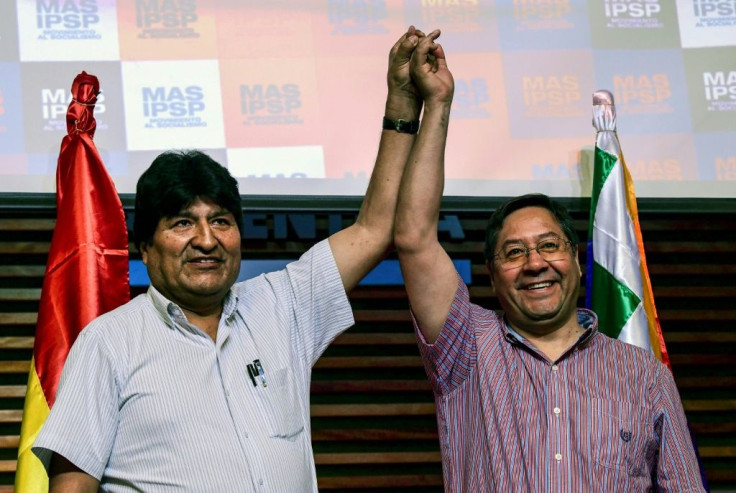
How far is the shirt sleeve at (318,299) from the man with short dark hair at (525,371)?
0.20 metres

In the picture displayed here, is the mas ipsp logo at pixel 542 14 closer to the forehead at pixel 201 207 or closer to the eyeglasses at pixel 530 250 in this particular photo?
the eyeglasses at pixel 530 250

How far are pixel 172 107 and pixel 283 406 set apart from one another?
1935 mm

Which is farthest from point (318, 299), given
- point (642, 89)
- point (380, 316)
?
point (642, 89)

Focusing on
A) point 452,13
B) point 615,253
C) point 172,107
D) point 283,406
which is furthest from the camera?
point 452,13

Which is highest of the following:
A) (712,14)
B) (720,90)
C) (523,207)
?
(712,14)

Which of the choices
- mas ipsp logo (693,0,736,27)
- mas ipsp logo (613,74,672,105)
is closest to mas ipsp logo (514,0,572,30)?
mas ipsp logo (613,74,672,105)

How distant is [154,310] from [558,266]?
3.42ft

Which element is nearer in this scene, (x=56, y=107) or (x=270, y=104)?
(x=56, y=107)

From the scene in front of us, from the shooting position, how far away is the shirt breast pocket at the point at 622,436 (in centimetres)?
223

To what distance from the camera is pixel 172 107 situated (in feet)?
12.0

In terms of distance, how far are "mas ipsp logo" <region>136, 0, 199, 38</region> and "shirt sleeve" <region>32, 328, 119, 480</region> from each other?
202 centimetres

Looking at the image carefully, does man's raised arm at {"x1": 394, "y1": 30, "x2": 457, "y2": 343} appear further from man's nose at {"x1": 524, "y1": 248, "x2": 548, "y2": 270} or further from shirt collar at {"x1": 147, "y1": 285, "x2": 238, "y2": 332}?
shirt collar at {"x1": 147, "y1": 285, "x2": 238, "y2": 332}

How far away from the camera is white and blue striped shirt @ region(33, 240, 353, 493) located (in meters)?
1.93

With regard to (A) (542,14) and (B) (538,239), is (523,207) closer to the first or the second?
(B) (538,239)
